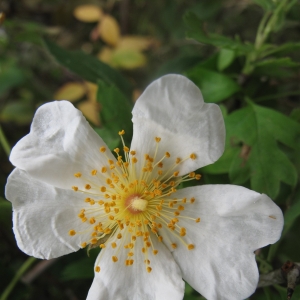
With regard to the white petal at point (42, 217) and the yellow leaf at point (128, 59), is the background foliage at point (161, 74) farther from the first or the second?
the white petal at point (42, 217)

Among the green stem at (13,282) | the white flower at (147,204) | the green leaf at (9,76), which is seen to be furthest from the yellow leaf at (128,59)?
the green stem at (13,282)

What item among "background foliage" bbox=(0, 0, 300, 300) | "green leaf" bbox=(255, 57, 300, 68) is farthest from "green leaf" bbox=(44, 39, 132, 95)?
"green leaf" bbox=(255, 57, 300, 68)

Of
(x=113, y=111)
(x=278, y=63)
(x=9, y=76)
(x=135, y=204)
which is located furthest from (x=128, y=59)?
(x=135, y=204)

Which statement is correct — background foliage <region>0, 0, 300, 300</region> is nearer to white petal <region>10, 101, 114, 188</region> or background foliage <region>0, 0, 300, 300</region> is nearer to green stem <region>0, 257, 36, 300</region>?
green stem <region>0, 257, 36, 300</region>

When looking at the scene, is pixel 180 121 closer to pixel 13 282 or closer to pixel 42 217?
pixel 42 217

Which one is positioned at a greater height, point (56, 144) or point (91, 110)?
point (56, 144)

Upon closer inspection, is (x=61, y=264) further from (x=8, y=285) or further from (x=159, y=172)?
(x=159, y=172)
